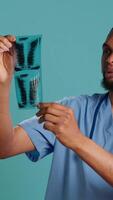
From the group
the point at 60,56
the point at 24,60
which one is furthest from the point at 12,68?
the point at 60,56

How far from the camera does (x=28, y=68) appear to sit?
921 millimetres

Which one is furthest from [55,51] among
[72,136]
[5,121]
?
[72,136]

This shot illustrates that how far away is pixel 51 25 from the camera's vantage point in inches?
57.2

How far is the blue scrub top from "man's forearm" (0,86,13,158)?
0.25 ft

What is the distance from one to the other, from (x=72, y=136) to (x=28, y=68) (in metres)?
0.22

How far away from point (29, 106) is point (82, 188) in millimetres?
252

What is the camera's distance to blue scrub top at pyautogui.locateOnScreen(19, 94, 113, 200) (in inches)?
37.1

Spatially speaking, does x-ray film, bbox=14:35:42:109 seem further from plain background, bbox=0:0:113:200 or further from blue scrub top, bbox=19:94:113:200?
plain background, bbox=0:0:113:200

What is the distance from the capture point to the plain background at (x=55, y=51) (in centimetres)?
143

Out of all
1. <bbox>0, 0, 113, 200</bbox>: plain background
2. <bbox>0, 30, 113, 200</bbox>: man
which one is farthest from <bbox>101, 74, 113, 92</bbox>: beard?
<bbox>0, 0, 113, 200</bbox>: plain background

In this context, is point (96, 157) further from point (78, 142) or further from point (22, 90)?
point (22, 90)

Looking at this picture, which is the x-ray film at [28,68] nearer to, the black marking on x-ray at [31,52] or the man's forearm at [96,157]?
the black marking on x-ray at [31,52]

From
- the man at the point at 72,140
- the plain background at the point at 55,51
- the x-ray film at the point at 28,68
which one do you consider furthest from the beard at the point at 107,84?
the plain background at the point at 55,51

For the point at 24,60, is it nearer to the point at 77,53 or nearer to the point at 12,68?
the point at 12,68
